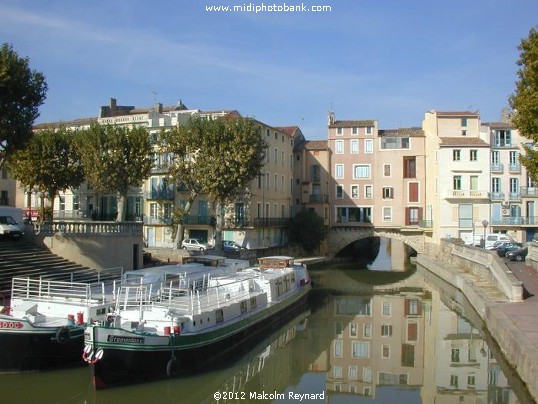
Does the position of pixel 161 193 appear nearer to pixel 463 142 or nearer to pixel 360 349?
pixel 463 142

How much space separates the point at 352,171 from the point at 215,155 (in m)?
22.9

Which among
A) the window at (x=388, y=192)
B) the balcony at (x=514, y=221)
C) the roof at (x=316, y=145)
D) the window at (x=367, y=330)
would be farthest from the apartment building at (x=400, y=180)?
the window at (x=367, y=330)

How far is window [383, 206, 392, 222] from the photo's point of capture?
196 feet

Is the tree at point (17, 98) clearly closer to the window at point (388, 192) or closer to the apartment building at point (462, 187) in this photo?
the apartment building at point (462, 187)

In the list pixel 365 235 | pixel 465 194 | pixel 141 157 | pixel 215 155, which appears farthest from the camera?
pixel 365 235

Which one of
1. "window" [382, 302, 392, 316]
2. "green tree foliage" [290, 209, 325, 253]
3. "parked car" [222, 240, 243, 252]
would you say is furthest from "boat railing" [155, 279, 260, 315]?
"green tree foliage" [290, 209, 325, 253]

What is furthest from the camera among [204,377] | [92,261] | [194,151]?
[194,151]

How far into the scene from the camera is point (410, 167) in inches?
2372

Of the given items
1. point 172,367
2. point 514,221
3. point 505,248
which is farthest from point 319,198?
point 172,367

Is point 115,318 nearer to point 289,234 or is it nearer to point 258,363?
point 258,363

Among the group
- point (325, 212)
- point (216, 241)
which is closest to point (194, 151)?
point (216, 241)

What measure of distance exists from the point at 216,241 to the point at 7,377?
27.0 metres

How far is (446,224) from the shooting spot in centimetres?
5353

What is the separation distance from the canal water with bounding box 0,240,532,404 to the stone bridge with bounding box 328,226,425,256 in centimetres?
2486
